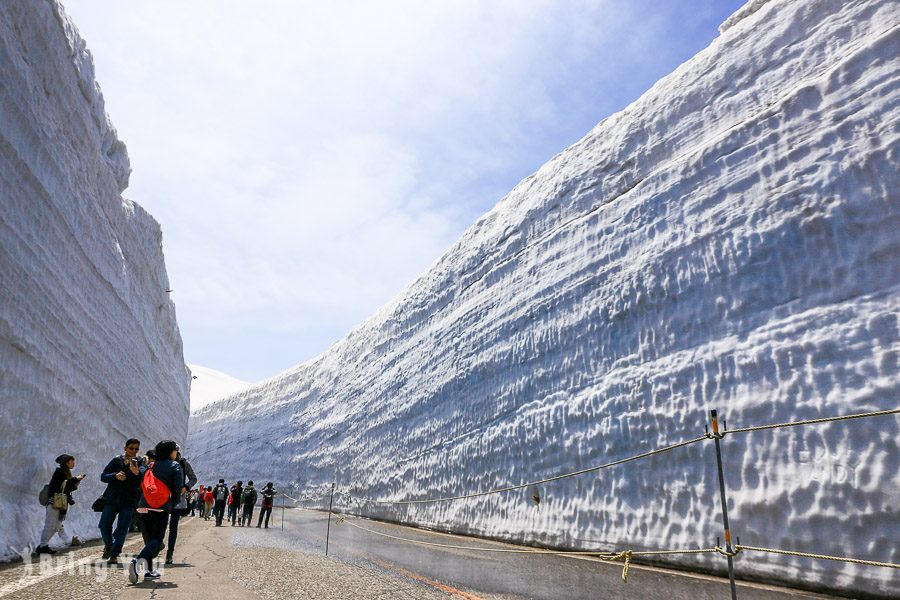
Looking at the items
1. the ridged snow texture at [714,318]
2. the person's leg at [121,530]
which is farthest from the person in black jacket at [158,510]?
the ridged snow texture at [714,318]

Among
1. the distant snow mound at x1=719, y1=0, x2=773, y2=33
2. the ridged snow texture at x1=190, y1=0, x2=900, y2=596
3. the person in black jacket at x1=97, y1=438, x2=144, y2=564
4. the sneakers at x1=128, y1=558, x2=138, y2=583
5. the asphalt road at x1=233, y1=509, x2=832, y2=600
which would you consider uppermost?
the distant snow mound at x1=719, y1=0, x2=773, y2=33

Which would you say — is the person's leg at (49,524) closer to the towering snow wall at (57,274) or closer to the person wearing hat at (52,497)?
the person wearing hat at (52,497)

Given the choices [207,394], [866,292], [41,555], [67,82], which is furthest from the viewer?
[207,394]

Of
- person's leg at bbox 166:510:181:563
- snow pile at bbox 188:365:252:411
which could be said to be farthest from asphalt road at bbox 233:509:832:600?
snow pile at bbox 188:365:252:411

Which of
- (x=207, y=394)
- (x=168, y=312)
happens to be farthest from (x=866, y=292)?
(x=207, y=394)

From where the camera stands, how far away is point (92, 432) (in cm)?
1295

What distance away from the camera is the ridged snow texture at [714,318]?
602 centimetres

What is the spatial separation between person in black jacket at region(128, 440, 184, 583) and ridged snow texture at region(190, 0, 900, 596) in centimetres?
594

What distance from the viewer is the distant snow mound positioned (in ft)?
30.8

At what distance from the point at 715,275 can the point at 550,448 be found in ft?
14.8

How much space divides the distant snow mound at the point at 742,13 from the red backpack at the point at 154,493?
36.0 feet

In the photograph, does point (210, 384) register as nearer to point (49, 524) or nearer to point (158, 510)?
point (49, 524)

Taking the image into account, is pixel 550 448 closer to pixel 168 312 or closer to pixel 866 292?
pixel 866 292

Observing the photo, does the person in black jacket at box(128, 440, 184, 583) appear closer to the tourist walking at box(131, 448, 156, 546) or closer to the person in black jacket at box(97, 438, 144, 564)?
the tourist walking at box(131, 448, 156, 546)
